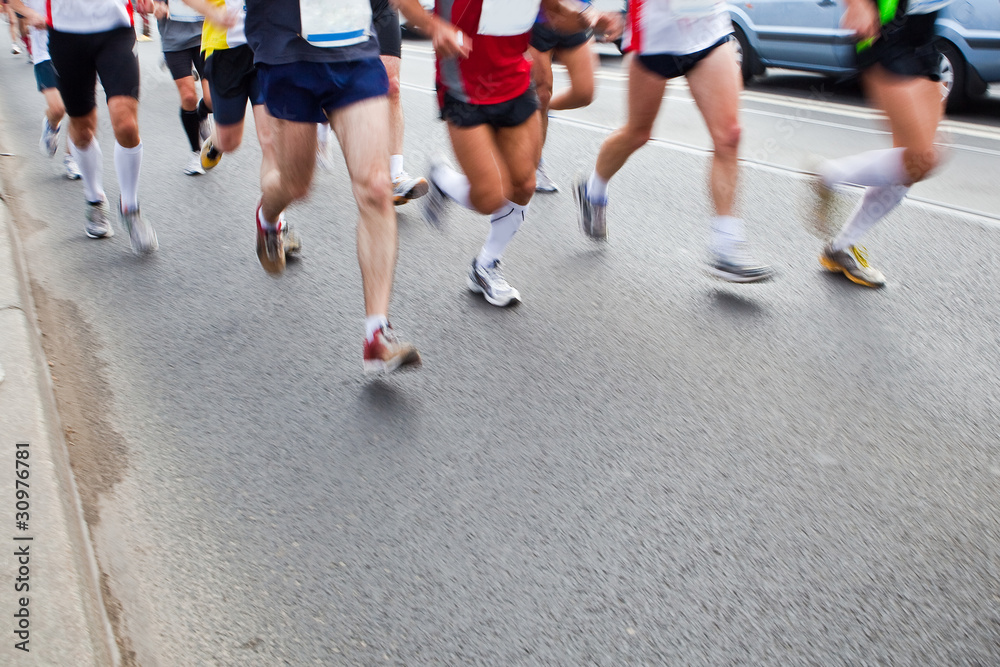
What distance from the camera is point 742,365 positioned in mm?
3523

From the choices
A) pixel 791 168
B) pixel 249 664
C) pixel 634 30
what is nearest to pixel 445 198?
pixel 634 30

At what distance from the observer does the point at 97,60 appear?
473 cm

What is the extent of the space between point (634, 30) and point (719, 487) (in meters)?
2.30

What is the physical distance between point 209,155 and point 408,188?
1.96 m

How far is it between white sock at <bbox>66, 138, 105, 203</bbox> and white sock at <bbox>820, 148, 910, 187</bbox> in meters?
4.14

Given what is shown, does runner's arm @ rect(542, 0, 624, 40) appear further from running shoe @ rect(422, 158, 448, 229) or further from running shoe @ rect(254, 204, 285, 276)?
running shoe @ rect(254, 204, 285, 276)

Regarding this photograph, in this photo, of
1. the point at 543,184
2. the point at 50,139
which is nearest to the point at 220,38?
the point at 543,184

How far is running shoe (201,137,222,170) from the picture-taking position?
6.59 metres

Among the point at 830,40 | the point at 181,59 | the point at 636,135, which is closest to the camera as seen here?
the point at 636,135

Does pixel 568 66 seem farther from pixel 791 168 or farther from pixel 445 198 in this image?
pixel 791 168

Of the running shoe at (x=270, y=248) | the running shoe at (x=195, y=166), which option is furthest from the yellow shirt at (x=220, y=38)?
the running shoe at (x=195, y=166)

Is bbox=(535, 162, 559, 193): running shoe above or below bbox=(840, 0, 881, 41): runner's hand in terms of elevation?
below

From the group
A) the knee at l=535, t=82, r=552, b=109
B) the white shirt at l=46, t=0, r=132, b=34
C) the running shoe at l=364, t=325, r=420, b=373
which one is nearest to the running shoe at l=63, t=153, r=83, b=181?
the white shirt at l=46, t=0, r=132, b=34

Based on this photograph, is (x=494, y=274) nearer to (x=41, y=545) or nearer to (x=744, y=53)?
(x=41, y=545)
